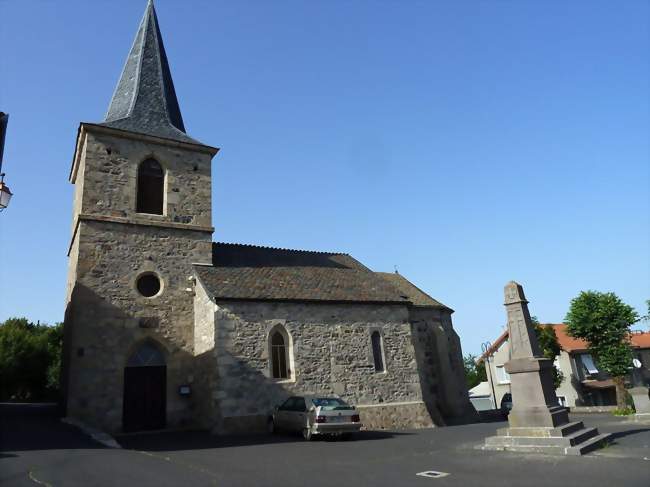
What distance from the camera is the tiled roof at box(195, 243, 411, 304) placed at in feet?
55.4

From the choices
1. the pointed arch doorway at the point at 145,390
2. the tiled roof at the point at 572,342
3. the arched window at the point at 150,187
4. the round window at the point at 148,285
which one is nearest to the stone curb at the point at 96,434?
the pointed arch doorway at the point at 145,390

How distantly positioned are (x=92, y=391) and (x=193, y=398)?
3323mm

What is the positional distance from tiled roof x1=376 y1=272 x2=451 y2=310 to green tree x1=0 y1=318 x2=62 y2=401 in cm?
2759

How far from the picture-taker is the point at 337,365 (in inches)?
673

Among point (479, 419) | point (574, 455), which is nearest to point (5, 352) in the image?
point (479, 419)

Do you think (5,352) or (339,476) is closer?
(339,476)

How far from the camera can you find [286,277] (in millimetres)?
18922

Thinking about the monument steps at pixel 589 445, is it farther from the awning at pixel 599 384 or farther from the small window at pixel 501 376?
the small window at pixel 501 376

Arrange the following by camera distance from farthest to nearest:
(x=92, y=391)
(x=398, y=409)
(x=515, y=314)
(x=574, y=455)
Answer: (x=398, y=409), (x=92, y=391), (x=515, y=314), (x=574, y=455)

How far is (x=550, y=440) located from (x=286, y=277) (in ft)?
38.4

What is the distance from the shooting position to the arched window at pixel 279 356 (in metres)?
16.1

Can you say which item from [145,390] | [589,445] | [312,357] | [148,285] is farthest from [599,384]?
[148,285]

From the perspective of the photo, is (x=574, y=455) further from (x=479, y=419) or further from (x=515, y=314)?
(x=479, y=419)

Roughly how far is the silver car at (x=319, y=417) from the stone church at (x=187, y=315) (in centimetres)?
169
